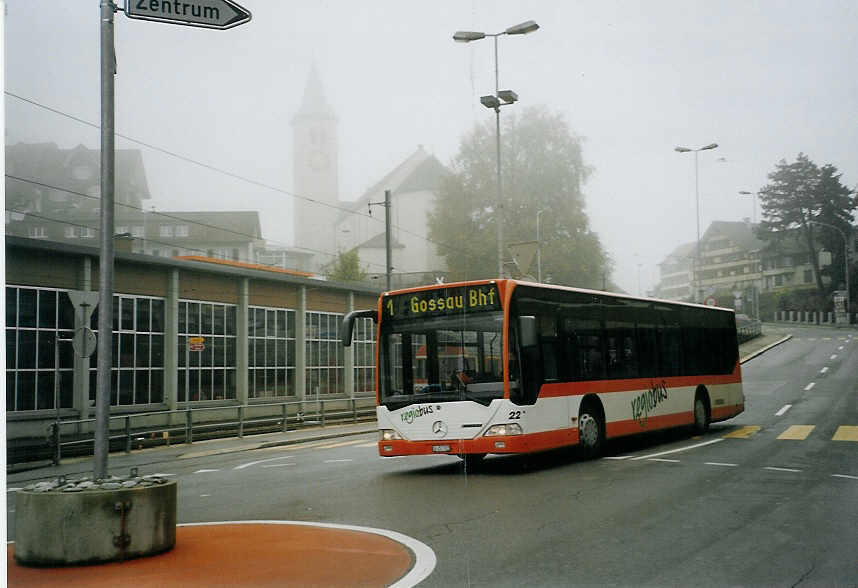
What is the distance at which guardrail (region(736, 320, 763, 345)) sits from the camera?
5669 cm

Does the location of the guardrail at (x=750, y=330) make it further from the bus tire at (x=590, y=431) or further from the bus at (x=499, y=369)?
the bus tire at (x=590, y=431)

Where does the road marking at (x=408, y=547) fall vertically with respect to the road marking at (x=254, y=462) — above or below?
above

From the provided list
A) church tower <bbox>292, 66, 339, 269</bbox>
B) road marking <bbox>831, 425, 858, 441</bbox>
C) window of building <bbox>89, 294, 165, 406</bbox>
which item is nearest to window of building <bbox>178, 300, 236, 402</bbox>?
window of building <bbox>89, 294, 165, 406</bbox>

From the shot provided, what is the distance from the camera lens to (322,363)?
35531 millimetres

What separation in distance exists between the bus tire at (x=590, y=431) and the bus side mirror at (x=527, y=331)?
86.9 inches

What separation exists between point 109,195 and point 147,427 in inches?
748

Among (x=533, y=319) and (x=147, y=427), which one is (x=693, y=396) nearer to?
(x=533, y=319)

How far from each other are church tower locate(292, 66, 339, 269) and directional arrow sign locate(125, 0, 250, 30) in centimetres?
592

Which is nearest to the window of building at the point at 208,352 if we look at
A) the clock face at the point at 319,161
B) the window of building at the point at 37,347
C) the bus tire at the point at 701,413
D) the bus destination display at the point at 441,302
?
the window of building at the point at 37,347

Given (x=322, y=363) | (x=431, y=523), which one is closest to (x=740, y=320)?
(x=322, y=363)

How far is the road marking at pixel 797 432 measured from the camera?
58.4 feet

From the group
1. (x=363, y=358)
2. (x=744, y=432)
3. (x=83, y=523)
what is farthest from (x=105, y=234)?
(x=363, y=358)

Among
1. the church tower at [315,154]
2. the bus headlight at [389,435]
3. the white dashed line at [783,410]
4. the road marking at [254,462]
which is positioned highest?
the church tower at [315,154]

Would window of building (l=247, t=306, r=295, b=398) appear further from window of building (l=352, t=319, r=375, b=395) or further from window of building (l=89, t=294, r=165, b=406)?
window of building (l=89, t=294, r=165, b=406)
